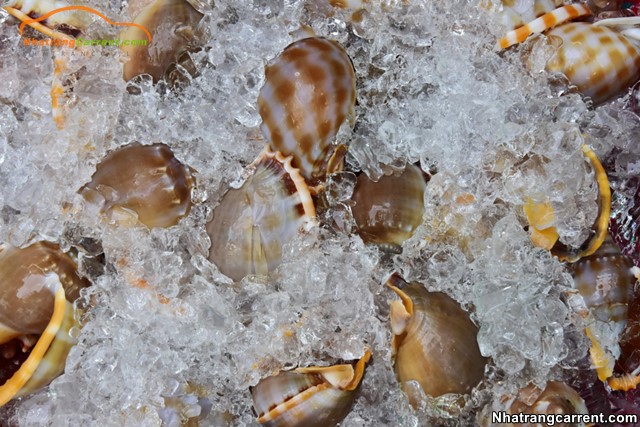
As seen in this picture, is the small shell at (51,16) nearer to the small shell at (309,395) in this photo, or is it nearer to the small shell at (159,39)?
the small shell at (159,39)

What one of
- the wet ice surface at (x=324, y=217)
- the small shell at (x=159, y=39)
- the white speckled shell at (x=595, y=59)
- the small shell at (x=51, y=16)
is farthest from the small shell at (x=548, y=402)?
the small shell at (x=51, y=16)

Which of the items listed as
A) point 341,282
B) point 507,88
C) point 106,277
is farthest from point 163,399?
point 507,88

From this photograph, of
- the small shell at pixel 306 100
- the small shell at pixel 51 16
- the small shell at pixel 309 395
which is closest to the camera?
the small shell at pixel 309 395

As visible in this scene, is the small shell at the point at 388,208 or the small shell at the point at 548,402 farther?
the small shell at the point at 388,208

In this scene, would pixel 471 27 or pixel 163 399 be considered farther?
pixel 471 27

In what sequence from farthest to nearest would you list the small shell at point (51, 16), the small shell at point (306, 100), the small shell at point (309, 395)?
the small shell at point (51, 16) → the small shell at point (306, 100) → the small shell at point (309, 395)

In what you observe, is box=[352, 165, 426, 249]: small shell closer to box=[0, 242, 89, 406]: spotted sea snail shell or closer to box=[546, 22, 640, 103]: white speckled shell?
box=[546, 22, 640, 103]: white speckled shell

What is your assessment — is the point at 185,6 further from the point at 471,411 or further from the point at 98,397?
the point at 471,411
